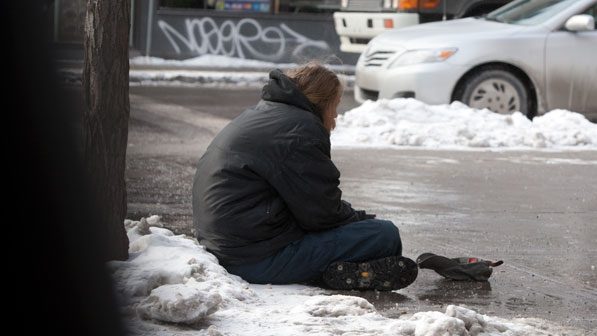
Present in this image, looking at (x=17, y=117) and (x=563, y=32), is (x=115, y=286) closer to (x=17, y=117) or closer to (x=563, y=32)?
(x=17, y=117)

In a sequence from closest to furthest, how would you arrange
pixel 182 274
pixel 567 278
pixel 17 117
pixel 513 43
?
pixel 17 117
pixel 182 274
pixel 567 278
pixel 513 43

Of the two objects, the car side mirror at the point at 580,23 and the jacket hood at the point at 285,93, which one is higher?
the jacket hood at the point at 285,93

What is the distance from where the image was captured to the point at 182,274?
5.71 m

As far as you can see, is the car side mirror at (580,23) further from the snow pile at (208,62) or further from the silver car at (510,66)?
the snow pile at (208,62)

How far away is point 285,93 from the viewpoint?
616cm

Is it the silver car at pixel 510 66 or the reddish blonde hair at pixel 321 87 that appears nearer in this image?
the reddish blonde hair at pixel 321 87

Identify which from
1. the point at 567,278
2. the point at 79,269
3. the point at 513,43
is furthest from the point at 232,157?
the point at 513,43

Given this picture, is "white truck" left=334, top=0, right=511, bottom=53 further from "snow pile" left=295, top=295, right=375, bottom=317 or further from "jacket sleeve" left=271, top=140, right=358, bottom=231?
"snow pile" left=295, top=295, right=375, bottom=317

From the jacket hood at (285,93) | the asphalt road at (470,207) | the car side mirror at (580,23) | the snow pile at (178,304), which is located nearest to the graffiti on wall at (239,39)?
the asphalt road at (470,207)

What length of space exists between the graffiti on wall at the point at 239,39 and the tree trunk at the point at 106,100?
15.9 m

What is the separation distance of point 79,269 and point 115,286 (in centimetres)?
50

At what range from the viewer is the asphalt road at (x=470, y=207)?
6.16 m

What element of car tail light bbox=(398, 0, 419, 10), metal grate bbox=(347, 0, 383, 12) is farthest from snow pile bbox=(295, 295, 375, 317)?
metal grate bbox=(347, 0, 383, 12)

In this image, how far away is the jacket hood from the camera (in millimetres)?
6145
